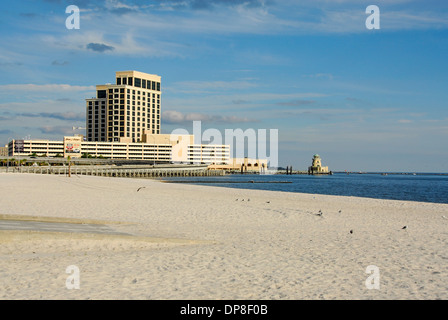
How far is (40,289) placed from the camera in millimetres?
8125

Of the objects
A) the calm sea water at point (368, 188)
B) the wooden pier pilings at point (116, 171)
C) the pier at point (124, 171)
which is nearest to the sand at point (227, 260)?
A: the calm sea water at point (368, 188)

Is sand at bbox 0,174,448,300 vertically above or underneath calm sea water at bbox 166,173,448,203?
above

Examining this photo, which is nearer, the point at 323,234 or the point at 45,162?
the point at 323,234

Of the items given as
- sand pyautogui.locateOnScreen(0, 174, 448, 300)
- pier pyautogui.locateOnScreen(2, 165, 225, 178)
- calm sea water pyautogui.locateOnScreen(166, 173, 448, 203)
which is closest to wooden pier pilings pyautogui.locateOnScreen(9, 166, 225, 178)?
pier pyautogui.locateOnScreen(2, 165, 225, 178)

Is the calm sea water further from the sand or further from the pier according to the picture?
the sand

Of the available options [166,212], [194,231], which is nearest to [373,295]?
[194,231]

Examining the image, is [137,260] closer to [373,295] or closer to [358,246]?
[373,295]

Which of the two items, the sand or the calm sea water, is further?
the calm sea water

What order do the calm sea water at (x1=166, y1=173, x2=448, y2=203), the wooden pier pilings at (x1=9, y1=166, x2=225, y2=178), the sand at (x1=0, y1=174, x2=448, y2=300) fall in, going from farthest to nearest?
the wooden pier pilings at (x1=9, y1=166, x2=225, y2=178), the calm sea water at (x1=166, y1=173, x2=448, y2=203), the sand at (x1=0, y1=174, x2=448, y2=300)

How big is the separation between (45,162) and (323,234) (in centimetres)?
15501

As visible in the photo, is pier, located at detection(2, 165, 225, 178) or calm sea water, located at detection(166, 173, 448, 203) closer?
calm sea water, located at detection(166, 173, 448, 203)

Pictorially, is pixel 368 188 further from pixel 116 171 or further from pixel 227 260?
pixel 116 171

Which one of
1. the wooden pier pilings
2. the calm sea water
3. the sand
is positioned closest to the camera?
the sand

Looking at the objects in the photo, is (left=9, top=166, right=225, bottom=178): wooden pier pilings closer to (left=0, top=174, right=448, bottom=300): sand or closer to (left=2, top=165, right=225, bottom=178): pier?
(left=2, top=165, right=225, bottom=178): pier
